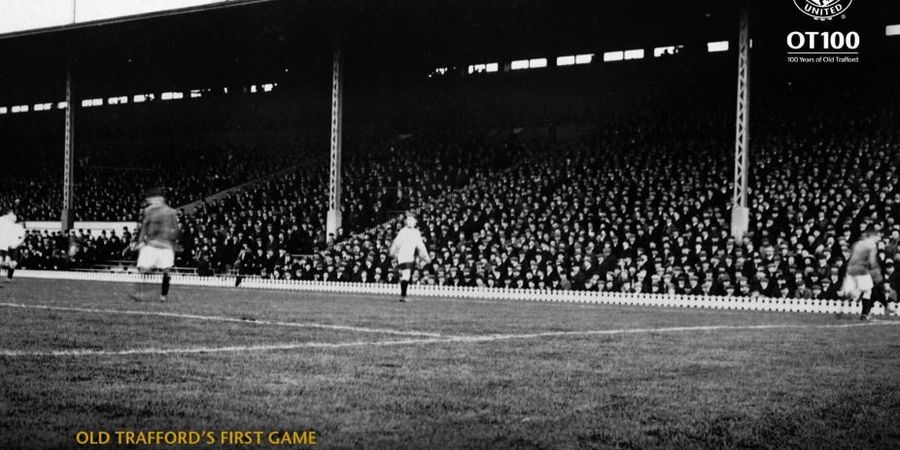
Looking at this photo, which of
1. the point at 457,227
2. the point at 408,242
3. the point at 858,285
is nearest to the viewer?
the point at 858,285

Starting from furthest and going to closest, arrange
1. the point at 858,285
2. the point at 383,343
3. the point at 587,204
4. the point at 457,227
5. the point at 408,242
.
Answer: the point at 457,227 < the point at 587,204 < the point at 408,242 < the point at 858,285 < the point at 383,343

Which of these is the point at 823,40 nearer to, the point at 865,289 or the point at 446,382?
the point at 865,289

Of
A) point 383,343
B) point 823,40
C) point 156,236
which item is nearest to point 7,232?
point 156,236

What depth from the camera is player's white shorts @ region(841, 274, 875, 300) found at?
17000 millimetres

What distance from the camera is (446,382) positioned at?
25.6 ft

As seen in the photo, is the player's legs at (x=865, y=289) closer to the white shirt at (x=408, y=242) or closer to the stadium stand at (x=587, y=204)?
the stadium stand at (x=587, y=204)

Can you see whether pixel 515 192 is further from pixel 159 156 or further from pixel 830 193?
pixel 159 156

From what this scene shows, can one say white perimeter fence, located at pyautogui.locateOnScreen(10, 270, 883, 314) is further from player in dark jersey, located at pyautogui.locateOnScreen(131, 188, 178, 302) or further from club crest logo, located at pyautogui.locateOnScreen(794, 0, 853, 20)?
club crest logo, located at pyautogui.locateOnScreen(794, 0, 853, 20)

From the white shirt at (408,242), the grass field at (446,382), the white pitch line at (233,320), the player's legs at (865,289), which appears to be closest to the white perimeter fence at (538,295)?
the player's legs at (865,289)

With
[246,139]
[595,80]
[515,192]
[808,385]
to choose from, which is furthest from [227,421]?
[246,139]

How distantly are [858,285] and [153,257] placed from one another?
11.5 metres

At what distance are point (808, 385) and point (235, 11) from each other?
30.5 metres

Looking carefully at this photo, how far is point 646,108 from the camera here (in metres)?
35.8

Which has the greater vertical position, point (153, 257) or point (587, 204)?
Answer: point (587, 204)
